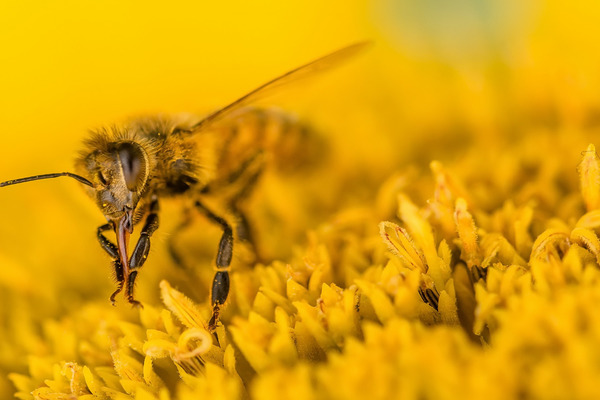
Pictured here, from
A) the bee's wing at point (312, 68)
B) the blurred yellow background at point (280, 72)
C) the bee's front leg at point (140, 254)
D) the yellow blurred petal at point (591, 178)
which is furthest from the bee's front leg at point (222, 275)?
the yellow blurred petal at point (591, 178)

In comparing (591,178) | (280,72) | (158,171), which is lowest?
(591,178)

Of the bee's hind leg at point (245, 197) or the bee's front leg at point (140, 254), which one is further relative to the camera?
the bee's hind leg at point (245, 197)

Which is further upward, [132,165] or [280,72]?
[132,165]

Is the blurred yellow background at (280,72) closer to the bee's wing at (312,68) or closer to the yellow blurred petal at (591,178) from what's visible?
the bee's wing at (312,68)

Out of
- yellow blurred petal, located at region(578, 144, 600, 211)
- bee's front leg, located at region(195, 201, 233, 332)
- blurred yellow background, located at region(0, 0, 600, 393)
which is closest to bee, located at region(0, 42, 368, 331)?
bee's front leg, located at region(195, 201, 233, 332)

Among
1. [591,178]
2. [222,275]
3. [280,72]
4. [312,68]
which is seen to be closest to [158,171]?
[222,275]

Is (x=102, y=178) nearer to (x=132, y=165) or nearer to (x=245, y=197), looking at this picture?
(x=132, y=165)
